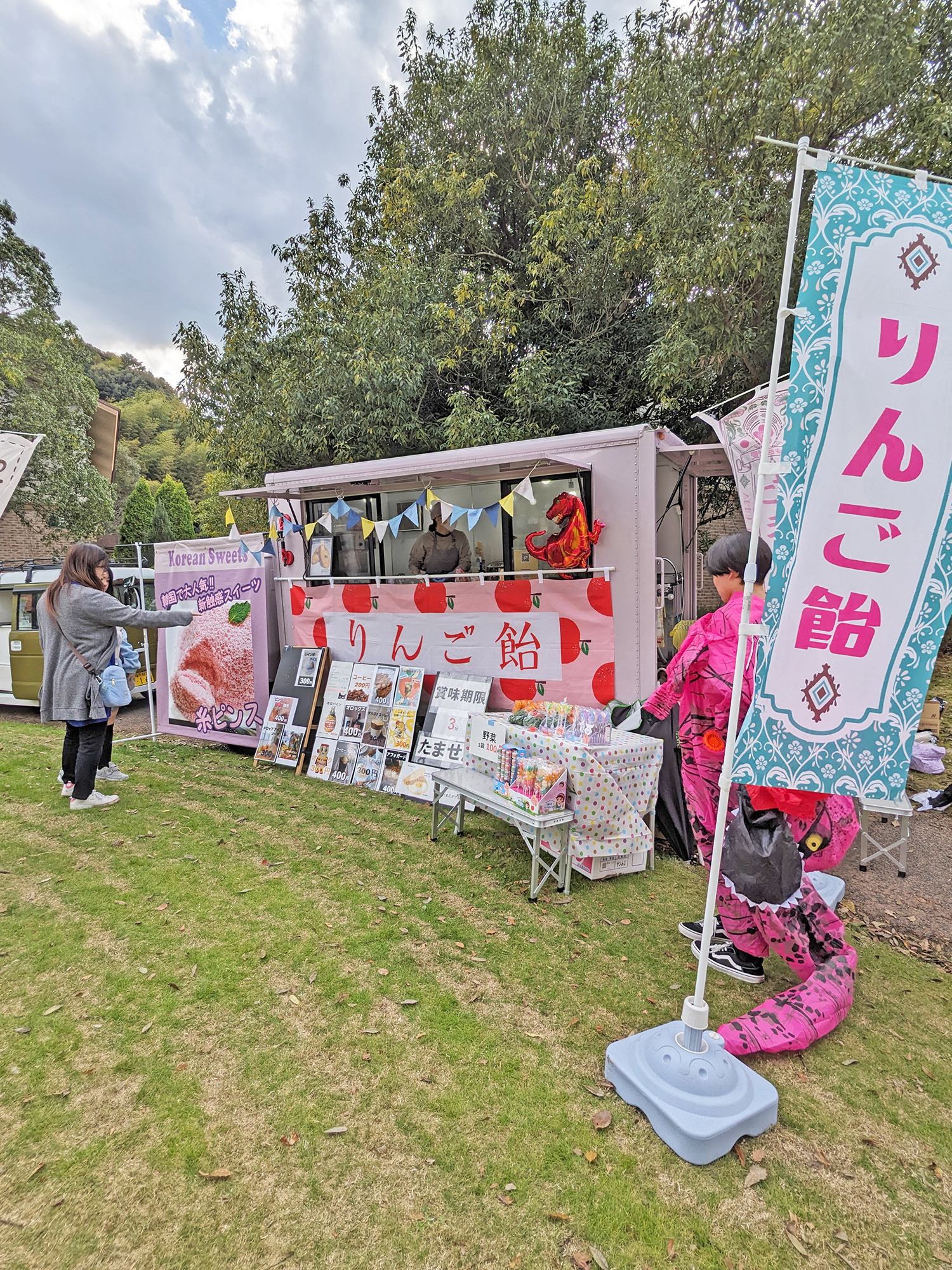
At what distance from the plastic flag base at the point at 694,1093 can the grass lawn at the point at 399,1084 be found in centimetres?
7

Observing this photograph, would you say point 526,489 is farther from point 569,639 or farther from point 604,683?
point 604,683

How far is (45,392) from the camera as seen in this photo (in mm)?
13117

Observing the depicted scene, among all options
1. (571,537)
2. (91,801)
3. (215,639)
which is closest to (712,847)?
(571,537)

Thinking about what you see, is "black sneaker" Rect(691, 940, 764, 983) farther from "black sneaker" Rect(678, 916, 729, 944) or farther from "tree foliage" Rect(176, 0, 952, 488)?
"tree foliage" Rect(176, 0, 952, 488)

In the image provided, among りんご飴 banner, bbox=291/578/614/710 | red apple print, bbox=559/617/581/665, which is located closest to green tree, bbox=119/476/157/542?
りんご飴 banner, bbox=291/578/614/710

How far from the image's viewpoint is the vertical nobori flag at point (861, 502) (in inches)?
72.8

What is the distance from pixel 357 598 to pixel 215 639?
2.05 metres

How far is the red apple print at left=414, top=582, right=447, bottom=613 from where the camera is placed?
19.9 ft

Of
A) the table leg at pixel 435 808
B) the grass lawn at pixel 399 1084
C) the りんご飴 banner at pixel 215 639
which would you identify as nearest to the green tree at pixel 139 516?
the りんご飴 banner at pixel 215 639

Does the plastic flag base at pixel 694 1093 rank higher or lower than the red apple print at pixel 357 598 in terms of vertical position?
lower

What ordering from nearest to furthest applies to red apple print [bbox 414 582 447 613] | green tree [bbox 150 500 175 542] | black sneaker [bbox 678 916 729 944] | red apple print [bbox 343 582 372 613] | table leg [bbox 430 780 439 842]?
black sneaker [bbox 678 916 729 944], table leg [bbox 430 780 439 842], red apple print [bbox 414 582 447 613], red apple print [bbox 343 582 372 613], green tree [bbox 150 500 175 542]

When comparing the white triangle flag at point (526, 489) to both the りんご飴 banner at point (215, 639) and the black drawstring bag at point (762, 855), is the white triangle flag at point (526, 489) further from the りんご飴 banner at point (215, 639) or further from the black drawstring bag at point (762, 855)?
the りんご飴 banner at point (215, 639)

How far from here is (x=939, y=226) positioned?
1865 millimetres

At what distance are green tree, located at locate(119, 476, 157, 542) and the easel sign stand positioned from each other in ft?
125
